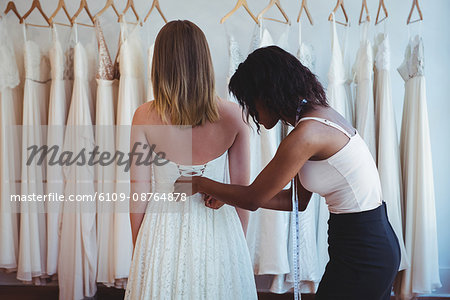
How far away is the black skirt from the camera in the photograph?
3.77ft

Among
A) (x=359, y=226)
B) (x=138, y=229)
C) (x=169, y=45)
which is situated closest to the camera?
(x=359, y=226)

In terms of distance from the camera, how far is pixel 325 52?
2645 millimetres

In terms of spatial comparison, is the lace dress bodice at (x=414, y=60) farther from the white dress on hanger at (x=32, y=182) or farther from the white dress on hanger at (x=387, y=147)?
the white dress on hanger at (x=32, y=182)

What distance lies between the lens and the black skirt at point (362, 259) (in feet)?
3.77

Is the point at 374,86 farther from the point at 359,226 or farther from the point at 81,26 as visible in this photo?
the point at 81,26

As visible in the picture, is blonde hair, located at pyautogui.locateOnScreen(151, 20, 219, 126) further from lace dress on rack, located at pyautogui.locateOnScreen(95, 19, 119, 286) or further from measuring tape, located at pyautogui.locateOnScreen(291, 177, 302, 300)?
lace dress on rack, located at pyautogui.locateOnScreen(95, 19, 119, 286)

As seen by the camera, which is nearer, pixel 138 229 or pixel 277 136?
pixel 138 229

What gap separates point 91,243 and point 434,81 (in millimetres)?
2328

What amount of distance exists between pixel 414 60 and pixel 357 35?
0.49 meters

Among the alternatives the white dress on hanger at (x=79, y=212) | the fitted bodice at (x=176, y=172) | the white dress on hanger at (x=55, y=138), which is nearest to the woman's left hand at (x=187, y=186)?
the fitted bodice at (x=176, y=172)

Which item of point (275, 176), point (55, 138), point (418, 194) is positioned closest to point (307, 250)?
point (418, 194)

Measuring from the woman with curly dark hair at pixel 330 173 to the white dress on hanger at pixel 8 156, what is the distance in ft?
5.83

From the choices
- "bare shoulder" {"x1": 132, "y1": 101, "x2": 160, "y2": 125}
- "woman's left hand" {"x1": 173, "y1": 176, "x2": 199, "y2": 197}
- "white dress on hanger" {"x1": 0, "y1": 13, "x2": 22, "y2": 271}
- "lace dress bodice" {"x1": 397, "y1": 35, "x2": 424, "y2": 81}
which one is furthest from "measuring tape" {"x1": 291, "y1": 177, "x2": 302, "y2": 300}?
"white dress on hanger" {"x1": 0, "y1": 13, "x2": 22, "y2": 271}

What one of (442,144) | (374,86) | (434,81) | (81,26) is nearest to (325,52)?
(374,86)
